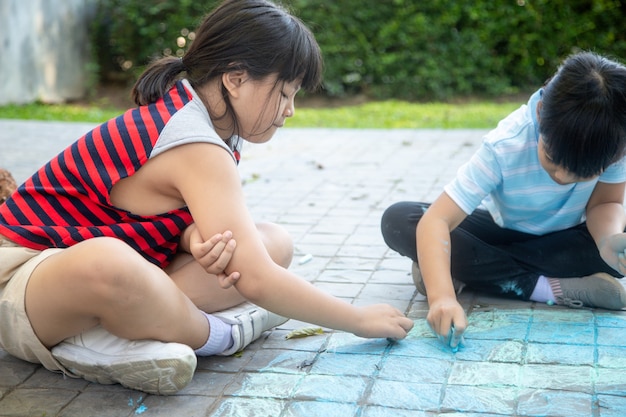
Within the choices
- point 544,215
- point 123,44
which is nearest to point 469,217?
point 544,215

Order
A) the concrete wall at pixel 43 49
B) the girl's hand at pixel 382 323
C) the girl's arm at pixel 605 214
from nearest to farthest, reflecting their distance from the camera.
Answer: the girl's hand at pixel 382 323, the girl's arm at pixel 605 214, the concrete wall at pixel 43 49

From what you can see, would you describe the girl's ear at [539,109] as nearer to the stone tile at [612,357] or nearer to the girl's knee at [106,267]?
the stone tile at [612,357]

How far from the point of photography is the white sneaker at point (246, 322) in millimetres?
2268

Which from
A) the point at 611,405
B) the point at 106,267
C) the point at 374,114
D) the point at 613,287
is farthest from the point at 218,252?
the point at 374,114

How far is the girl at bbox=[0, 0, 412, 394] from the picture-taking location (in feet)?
6.52

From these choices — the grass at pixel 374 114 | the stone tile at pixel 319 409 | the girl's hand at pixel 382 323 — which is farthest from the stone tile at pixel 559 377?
the grass at pixel 374 114

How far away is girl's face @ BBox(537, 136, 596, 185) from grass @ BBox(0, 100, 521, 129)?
4.29 m

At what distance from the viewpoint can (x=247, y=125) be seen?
2.23 meters

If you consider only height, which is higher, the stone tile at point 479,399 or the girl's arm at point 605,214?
the girl's arm at point 605,214

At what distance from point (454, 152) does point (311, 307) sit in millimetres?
3590

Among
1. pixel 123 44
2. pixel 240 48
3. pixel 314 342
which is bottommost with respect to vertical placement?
pixel 123 44

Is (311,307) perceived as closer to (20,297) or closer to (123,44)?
(20,297)

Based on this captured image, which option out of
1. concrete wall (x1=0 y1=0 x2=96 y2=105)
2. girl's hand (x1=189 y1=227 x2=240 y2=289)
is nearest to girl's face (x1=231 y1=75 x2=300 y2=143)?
girl's hand (x1=189 y1=227 x2=240 y2=289)

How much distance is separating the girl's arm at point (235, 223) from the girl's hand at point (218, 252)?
0.03 meters
